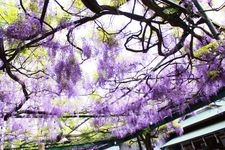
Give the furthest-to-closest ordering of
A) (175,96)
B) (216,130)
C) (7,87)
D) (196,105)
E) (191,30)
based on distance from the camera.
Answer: (216,130) → (196,105) → (175,96) → (7,87) → (191,30)

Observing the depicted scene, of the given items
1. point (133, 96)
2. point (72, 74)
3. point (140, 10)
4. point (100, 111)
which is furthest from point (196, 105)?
point (140, 10)

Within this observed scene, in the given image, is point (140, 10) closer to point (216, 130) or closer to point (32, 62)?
point (32, 62)

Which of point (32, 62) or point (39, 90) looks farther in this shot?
point (39, 90)

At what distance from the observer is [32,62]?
5.06 meters

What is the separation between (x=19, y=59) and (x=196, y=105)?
4.96 metres

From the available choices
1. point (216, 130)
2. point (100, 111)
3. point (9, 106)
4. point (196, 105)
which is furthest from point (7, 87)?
point (216, 130)

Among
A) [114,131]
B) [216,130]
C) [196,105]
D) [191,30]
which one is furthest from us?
[216,130]

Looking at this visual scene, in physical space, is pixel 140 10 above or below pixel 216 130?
above

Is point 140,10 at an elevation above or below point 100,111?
above

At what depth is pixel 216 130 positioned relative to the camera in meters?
11.4

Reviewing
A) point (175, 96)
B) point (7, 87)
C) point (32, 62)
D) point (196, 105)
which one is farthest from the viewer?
point (196, 105)

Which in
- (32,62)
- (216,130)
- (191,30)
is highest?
(32,62)

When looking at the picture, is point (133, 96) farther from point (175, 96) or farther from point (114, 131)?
point (114, 131)

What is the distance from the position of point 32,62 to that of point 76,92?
4.41 feet
